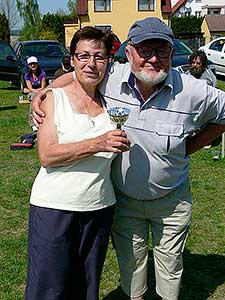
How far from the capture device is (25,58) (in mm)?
15109

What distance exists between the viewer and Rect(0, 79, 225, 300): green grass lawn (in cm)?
381

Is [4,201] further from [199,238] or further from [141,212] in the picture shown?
A: [141,212]

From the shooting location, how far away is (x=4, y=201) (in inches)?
223

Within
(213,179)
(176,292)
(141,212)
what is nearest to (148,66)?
(141,212)

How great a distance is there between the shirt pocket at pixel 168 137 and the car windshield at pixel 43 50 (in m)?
13.1

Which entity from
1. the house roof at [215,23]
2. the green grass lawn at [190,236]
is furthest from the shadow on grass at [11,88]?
the house roof at [215,23]

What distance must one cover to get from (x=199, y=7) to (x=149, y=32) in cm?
6508

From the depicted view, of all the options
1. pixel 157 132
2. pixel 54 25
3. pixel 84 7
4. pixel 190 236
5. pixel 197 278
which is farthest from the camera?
pixel 54 25

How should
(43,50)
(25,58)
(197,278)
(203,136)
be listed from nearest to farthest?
1. (203,136)
2. (197,278)
3. (25,58)
4. (43,50)

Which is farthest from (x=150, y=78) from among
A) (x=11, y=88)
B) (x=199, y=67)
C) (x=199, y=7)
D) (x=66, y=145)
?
(x=199, y=7)

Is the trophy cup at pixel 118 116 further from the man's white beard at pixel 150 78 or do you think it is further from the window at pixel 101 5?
the window at pixel 101 5

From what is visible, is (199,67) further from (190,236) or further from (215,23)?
(215,23)

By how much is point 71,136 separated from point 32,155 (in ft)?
17.8

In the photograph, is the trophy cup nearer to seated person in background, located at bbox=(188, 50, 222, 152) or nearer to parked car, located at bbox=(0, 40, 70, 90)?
seated person in background, located at bbox=(188, 50, 222, 152)
